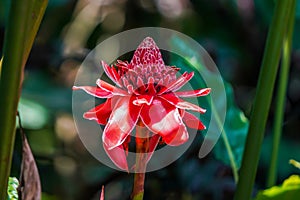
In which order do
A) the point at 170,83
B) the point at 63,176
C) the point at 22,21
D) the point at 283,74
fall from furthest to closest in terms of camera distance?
the point at 63,176
the point at 283,74
the point at 170,83
the point at 22,21

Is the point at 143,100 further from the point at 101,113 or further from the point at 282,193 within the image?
the point at 282,193

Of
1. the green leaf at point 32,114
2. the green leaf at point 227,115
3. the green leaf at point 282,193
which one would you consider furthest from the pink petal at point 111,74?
the green leaf at point 32,114

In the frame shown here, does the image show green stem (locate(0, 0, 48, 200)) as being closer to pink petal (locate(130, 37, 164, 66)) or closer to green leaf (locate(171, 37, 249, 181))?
pink petal (locate(130, 37, 164, 66))

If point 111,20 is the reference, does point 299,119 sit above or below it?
below

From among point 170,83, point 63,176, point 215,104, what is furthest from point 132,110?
point 63,176

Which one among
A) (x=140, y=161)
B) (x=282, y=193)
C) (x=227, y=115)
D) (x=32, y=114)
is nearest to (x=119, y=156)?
(x=140, y=161)

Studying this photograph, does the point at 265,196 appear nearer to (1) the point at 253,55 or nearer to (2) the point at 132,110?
(2) the point at 132,110

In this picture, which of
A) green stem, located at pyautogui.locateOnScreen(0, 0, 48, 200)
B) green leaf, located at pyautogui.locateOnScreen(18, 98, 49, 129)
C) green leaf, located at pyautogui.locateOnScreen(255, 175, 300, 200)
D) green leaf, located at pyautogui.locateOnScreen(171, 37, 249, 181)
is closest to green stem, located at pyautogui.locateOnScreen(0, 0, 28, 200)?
green stem, located at pyautogui.locateOnScreen(0, 0, 48, 200)
